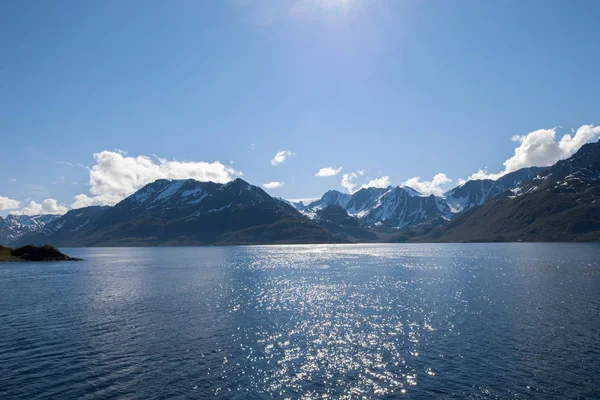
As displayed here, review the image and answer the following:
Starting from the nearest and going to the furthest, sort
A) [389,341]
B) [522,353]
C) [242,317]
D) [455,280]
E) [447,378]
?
[447,378]
[522,353]
[389,341]
[242,317]
[455,280]

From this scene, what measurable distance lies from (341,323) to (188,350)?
81.7 feet

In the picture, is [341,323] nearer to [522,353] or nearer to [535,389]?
[522,353]

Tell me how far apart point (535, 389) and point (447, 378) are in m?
7.41

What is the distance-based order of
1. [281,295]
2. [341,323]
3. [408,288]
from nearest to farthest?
[341,323], [281,295], [408,288]

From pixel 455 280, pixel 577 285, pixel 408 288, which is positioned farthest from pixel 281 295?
pixel 577 285

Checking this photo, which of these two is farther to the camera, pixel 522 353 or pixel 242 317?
pixel 242 317

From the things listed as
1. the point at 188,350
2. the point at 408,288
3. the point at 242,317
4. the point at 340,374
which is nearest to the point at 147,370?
the point at 188,350

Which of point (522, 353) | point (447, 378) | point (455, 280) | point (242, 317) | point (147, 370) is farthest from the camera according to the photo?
point (455, 280)

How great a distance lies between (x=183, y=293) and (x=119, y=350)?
161ft

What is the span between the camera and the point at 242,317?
68750 millimetres

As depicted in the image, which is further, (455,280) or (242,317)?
(455,280)

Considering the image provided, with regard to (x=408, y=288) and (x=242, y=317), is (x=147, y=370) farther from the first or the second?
(x=408, y=288)

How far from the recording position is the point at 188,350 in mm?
48375

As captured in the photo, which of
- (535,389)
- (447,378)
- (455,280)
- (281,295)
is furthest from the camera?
(455,280)
